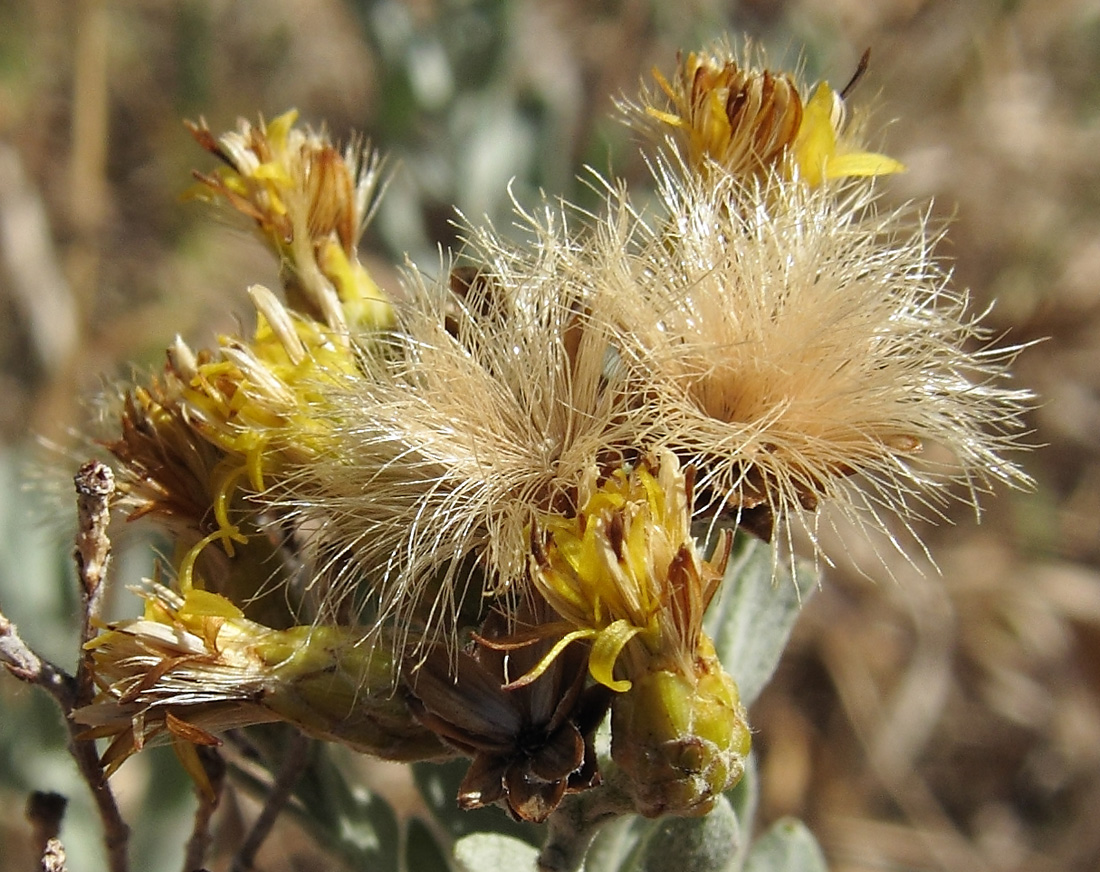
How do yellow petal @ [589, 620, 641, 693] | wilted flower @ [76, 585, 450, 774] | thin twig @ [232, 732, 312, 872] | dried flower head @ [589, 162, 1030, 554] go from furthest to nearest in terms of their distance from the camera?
thin twig @ [232, 732, 312, 872] → dried flower head @ [589, 162, 1030, 554] → wilted flower @ [76, 585, 450, 774] → yellow petal @ [589, 620, 641, 693]

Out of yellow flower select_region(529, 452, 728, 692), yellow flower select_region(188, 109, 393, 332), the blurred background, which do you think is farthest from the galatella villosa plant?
the blurred background

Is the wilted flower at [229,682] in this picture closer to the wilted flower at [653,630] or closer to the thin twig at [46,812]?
the thin twig at [46,812]

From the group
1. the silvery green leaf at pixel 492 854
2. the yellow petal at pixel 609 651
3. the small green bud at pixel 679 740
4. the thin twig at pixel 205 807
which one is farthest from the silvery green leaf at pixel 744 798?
the thin twig at pixel 205 807

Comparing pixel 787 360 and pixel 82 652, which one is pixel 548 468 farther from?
pixel 82 652

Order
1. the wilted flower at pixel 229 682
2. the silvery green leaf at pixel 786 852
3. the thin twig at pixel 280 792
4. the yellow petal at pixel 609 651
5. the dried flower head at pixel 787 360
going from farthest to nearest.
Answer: the silvery green leaf at pixel 786 852, the thin twig at pixel 280 792, the dried flower head at pixel 787 360, the wilted flower at pixel 229 682, the yellow petal at pixel 609 651

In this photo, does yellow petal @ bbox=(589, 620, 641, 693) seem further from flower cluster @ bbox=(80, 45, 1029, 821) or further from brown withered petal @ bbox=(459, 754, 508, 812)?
brown withered petal @ bbox=(459, 754, 508, 812)

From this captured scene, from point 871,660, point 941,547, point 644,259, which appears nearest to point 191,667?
point 644,259

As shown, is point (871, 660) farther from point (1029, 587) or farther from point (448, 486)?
point (448, 486)

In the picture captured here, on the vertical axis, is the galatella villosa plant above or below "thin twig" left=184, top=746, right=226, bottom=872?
above
